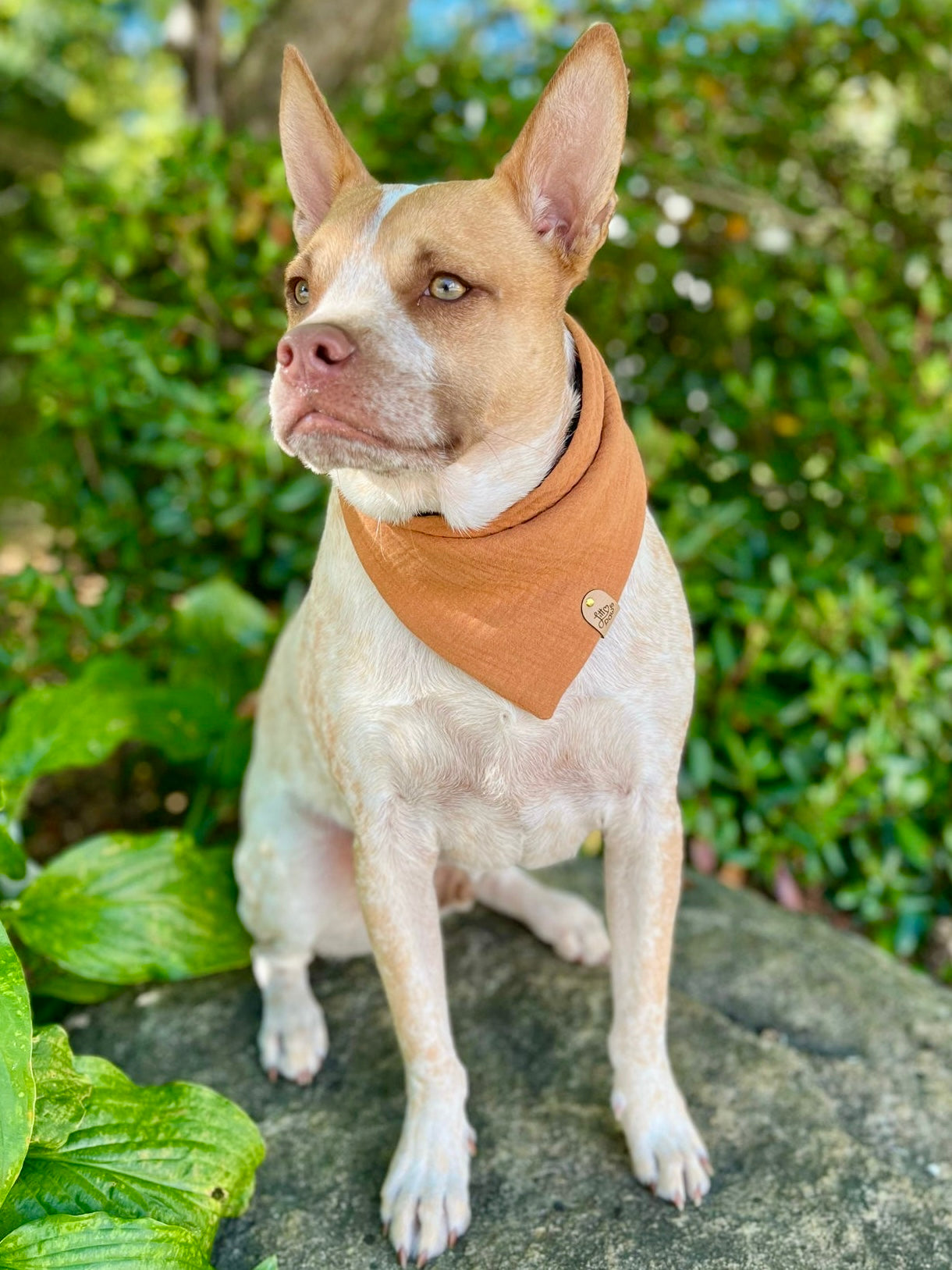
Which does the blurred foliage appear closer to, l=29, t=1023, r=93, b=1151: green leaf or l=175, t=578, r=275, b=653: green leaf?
l=175, t=578, r=275, b=653: green leaf

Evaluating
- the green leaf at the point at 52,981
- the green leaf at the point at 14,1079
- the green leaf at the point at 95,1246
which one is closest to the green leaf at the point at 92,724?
the green leaf at the point at 52,981

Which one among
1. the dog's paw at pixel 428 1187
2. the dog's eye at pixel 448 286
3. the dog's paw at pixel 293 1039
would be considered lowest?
the dog's paw at pixel 293 1039

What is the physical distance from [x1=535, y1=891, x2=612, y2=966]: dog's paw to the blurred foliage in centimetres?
98

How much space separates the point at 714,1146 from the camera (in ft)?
9.53

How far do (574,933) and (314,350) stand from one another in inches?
87.2

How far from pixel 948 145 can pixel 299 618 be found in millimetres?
4129

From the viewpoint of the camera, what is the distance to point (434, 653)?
250cm

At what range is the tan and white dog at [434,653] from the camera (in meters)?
2.21

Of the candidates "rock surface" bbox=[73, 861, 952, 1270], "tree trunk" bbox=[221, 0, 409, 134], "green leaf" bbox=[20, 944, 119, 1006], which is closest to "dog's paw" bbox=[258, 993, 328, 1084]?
"rock surface" bbox=[73, 861, 952, 1270]

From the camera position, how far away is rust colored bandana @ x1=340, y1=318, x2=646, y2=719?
2424 millimetres

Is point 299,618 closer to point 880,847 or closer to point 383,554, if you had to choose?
point 383,554

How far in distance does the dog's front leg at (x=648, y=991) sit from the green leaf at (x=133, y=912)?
3.95ft

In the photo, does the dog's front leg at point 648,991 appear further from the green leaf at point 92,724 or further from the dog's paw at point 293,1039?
the green leaf at point 92,724

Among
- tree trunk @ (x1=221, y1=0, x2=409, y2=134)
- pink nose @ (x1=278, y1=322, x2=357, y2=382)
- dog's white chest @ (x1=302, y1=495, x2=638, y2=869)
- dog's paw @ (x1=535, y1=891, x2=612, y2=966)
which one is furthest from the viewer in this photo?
tree trunk @ (x1=221, y1=0, x2=409, y2=134)
